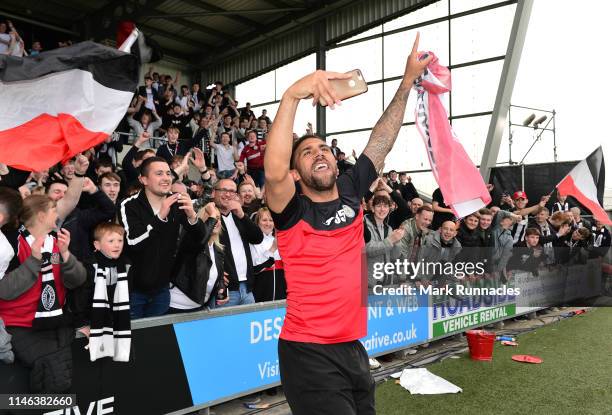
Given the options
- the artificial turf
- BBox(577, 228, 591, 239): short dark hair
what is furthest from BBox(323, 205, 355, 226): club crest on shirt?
BBox(577, 228, 591, 239): short dark hair

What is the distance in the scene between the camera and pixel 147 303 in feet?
15.1

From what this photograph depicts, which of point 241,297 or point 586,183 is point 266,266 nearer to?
point 241,297

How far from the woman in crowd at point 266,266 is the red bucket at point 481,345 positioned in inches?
112

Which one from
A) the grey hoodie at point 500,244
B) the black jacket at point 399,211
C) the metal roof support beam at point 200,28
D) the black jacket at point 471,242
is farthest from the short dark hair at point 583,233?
the metal roof support beam at point 200,28

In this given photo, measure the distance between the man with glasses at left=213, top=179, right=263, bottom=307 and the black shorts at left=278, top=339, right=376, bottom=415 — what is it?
277 cm

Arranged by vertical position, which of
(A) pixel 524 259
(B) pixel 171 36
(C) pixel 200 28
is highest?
(C) pixel 200 28

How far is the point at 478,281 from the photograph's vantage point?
8852 mm

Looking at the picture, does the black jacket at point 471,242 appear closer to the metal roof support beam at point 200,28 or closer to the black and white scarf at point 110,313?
the black and white scarf at point 110,313

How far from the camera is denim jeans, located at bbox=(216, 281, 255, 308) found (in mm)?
5391

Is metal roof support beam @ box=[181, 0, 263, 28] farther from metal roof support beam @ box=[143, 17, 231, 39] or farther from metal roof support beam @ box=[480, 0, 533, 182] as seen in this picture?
metal roof support beam @ box=[480, 0, 533, 182]

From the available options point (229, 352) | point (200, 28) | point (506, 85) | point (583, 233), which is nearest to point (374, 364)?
point (229, 352)

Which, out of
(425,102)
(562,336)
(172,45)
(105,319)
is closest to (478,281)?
(562,336)

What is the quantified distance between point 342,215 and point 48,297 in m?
2.30

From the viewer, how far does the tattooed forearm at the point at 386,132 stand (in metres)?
3.15
